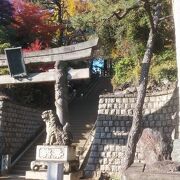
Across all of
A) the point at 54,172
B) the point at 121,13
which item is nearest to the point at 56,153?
the point at 54,172

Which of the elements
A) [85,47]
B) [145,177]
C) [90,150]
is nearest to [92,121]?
[90,150]

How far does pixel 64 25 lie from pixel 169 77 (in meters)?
11.9

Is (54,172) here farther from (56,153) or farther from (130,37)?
(130,37)

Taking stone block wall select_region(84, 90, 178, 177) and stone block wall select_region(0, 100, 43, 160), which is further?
stone block wall select_region(0, 100, 43, 160)

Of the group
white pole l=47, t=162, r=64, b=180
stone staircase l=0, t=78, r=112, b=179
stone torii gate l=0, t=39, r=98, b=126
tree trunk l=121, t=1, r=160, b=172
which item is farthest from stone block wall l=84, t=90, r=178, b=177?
white pole l=47, t=162, r=64, b=180

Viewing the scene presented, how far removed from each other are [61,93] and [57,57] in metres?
1.34

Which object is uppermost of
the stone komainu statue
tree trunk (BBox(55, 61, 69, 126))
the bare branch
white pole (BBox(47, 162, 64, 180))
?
the bare branch

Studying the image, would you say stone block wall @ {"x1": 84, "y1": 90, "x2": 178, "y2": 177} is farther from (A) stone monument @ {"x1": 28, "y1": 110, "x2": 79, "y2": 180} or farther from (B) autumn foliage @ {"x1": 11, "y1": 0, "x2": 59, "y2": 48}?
(B) autumn foliage @ {"x1": 11, "y1": 0, "x2": 59, "y2": 48}

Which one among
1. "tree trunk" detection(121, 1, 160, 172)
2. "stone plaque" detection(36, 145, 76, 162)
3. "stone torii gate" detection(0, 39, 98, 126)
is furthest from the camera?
"tree trunk" detection(121, 1, 160, 172)

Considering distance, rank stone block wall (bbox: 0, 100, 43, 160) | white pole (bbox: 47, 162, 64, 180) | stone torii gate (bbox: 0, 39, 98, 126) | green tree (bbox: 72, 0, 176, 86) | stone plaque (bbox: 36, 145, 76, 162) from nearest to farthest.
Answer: white pole (bbox: 47, 162, 64, 180) < stone plaque (bbox: 36, 145, 76, 162) < stone torii gate (bbox: 0, 39, 98, 126) < stone block wall (bbox: 0, 100, 43, 160) < green tree (bbox: 72, 0, 176, 86)

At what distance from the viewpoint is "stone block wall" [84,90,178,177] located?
15094 mm

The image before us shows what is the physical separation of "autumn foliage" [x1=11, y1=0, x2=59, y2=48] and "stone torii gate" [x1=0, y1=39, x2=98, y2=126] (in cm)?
872

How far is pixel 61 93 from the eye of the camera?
12312 mm

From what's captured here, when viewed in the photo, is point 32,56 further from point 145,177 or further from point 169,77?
point 145,177
